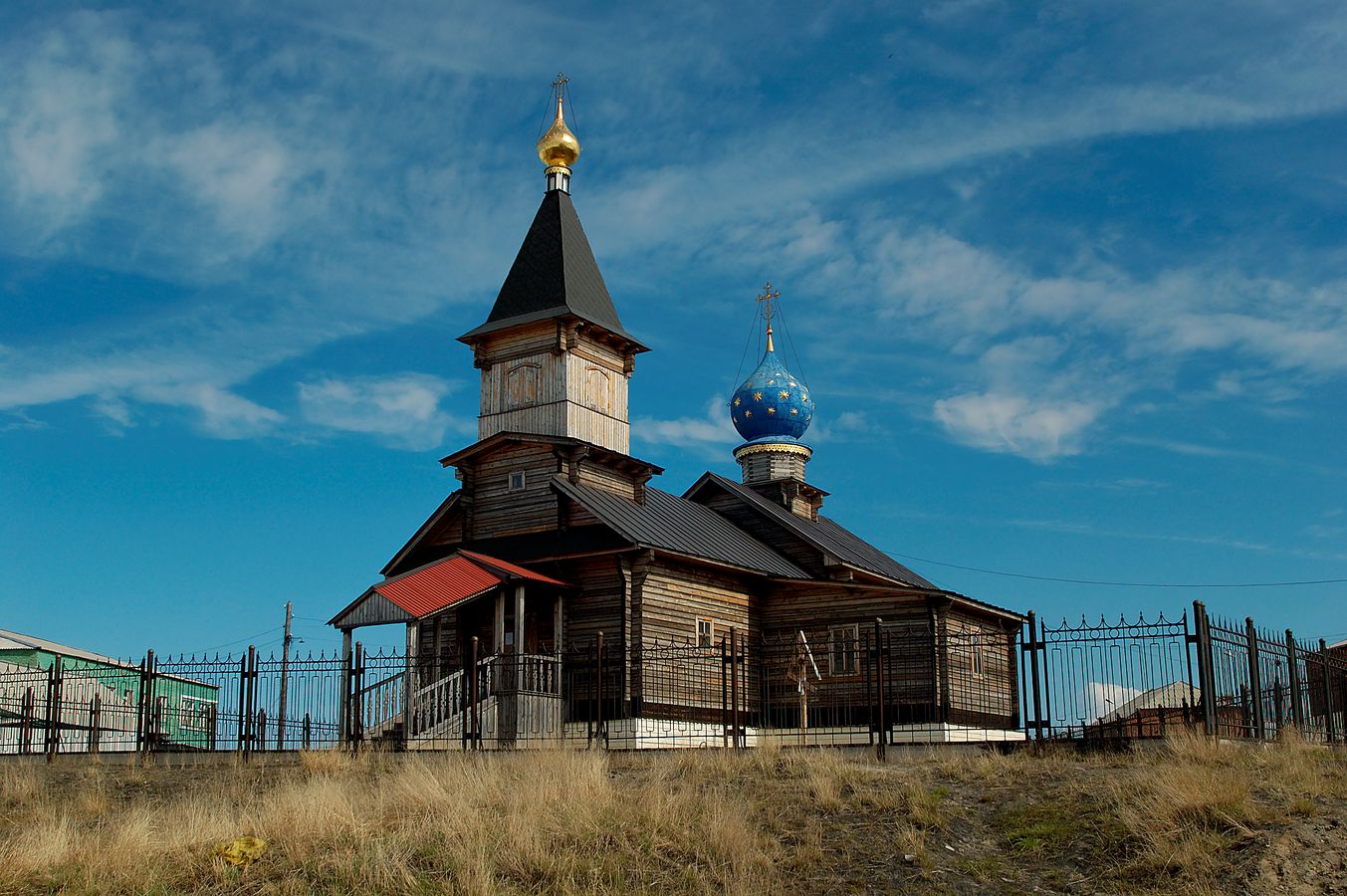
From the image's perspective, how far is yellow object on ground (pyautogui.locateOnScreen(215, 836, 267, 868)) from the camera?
11711 millimetres

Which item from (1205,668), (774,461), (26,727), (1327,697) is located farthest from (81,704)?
(1327,697)

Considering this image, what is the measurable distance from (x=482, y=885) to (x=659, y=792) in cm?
279

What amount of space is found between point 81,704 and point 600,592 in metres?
10.9

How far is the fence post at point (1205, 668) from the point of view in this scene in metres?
15.9

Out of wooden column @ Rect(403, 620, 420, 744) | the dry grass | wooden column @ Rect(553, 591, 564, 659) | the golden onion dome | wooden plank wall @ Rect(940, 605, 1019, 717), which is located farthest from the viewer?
the golden onion dome

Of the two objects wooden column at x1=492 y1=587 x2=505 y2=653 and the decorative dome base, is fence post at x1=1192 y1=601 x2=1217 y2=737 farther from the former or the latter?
the decorative dome base

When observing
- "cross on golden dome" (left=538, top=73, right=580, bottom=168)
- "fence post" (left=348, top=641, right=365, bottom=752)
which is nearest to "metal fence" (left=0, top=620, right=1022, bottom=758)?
"fence post" (left=348, top=641, right=365, bottom=752)

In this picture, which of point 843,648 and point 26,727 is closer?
point 26,727

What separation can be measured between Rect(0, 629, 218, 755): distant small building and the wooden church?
4.49 m

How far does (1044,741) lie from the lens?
54.6 ft

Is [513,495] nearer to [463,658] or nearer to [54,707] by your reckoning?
[463,658]

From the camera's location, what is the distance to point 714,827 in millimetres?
11969

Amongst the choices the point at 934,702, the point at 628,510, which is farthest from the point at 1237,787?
the point at 628,510

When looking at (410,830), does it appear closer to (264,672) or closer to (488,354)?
(264,672)
